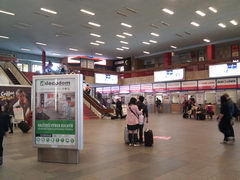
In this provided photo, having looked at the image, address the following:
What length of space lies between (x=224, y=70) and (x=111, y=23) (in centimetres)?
1018

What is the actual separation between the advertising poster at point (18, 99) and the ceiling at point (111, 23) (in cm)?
509

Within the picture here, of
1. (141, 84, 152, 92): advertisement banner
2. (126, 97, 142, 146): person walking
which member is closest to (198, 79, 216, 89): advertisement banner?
(141, 84, 152, 92): advertisement banner

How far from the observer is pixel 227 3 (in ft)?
46.1

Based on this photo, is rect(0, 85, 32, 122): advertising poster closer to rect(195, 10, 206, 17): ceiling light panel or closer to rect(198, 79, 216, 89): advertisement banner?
rect(195, 10, 206, 17): ceiling light panel

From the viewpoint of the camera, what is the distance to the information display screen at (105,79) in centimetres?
2573

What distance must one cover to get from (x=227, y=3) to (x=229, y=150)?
35.5ft

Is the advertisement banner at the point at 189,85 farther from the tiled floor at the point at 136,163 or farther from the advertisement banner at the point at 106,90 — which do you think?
the tiled floor at the point at 136,163

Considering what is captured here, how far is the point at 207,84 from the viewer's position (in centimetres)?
2139

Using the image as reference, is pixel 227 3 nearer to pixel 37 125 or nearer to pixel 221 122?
pixel 221 122

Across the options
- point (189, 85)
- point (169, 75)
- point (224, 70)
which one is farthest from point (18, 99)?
point (224, 70)

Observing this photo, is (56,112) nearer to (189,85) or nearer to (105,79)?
(189,85)

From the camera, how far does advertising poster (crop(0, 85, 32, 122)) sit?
454 inches

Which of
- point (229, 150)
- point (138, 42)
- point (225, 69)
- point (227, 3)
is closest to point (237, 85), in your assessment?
point (225, 69)

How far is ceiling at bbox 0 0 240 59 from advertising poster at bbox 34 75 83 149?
31.1 ft
